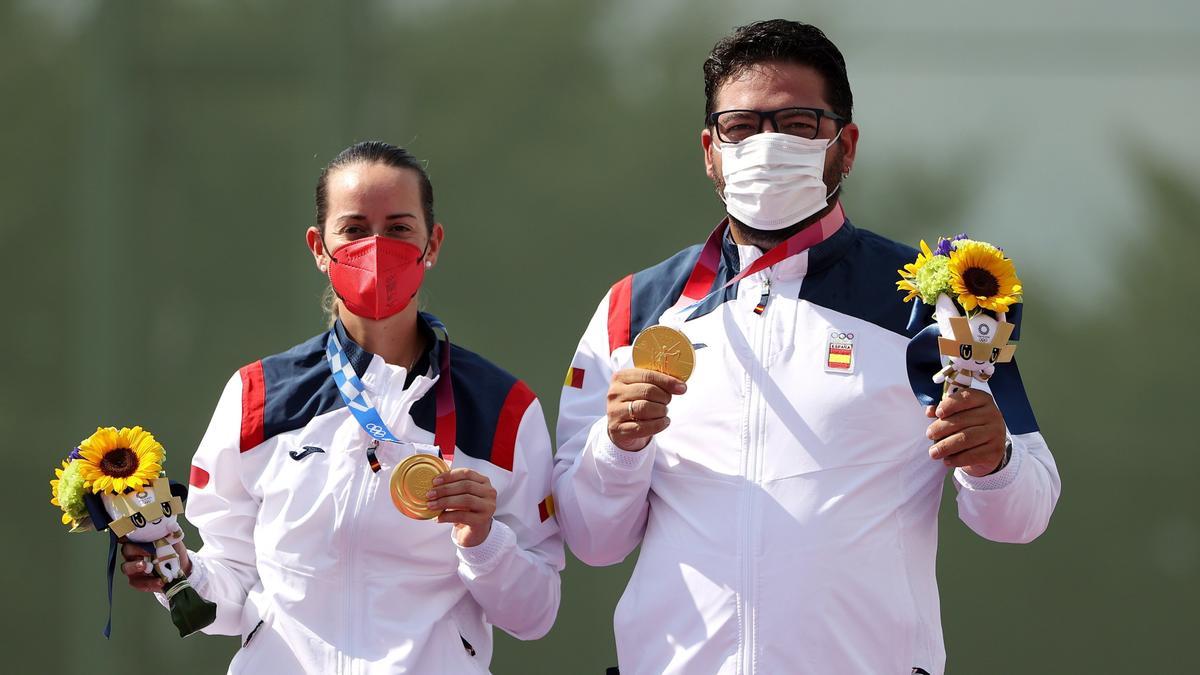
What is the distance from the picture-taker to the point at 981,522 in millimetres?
3186

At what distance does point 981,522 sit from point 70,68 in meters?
5.36

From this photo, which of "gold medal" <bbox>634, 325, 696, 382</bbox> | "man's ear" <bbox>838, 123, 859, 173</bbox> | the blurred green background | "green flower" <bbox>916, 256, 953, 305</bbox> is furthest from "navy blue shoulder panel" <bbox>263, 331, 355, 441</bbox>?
the blurred green background

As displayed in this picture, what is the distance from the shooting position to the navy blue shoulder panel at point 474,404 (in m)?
→ 3.59

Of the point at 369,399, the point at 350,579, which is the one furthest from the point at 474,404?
the point at 350,579

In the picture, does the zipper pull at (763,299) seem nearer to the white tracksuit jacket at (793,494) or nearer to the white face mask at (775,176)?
the white tracksuit jacket at (793,494)

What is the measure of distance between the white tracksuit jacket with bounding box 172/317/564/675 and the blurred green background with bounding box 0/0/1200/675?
2889 mm

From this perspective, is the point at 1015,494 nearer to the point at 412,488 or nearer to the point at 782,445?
the point at 782,445

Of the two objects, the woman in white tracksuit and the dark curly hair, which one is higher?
the dark curly hair

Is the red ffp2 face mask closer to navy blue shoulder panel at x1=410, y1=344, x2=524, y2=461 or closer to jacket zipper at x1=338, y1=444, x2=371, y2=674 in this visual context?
navy blue shoulder panel at x1=410, y1=344, x2=524, y2=461

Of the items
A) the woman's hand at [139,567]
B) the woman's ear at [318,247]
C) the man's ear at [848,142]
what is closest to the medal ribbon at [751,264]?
the man's ear at [848,142]

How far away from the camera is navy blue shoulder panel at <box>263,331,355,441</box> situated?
3.57 m

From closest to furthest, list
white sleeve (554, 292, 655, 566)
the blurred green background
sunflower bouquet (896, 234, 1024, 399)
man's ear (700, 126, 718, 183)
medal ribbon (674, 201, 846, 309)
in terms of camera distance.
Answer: sunflower bouquet (896, 234, 1024, 399) < white sleeve (554, 292, 655, 566) < medal ribbon (674, 201, 846, 309) < man's ear (700, 126, 718, 183) < the blurred green background

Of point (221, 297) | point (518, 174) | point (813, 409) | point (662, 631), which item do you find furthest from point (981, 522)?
point (221, 297)

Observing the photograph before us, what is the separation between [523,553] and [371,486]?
42 centimetres
